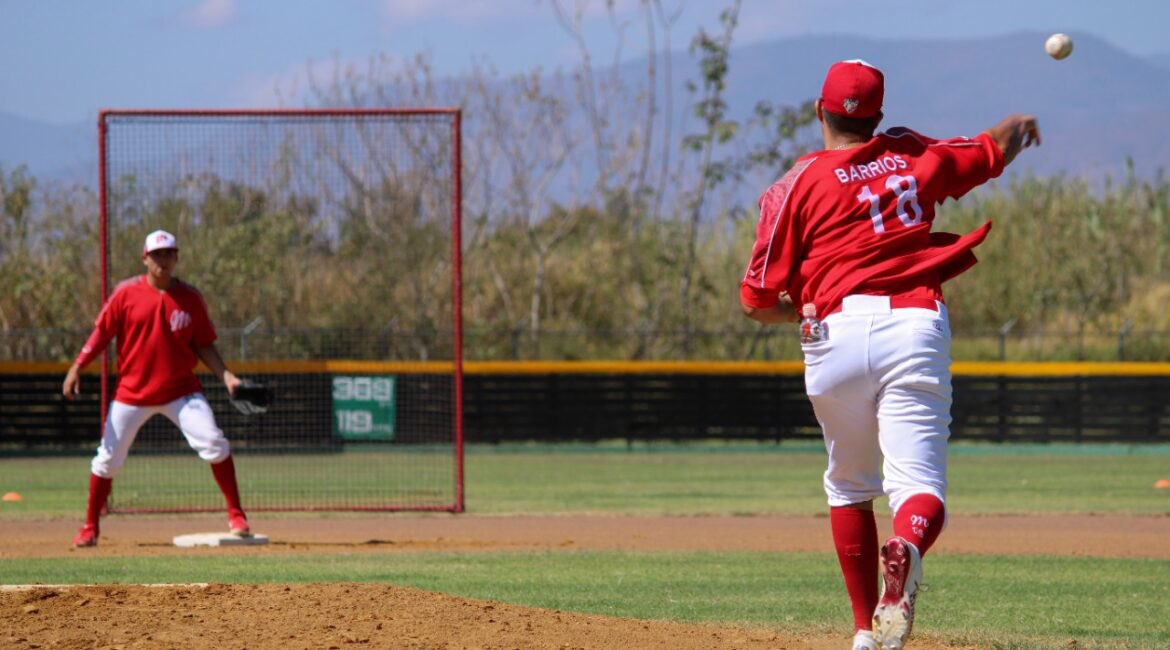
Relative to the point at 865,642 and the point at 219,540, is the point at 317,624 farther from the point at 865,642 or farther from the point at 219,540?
the point at 219,540

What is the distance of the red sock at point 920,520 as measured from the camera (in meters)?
5.32

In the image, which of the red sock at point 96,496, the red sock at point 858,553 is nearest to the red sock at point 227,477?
the red sock at point 96,496

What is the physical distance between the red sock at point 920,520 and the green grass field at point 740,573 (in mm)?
1980

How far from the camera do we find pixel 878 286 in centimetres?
542

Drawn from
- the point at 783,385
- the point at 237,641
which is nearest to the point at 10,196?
the point at 783,385

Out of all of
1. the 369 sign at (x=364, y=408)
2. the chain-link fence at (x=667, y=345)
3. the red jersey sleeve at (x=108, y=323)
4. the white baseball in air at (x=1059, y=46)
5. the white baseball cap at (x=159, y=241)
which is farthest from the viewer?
the chain-link fence at (x=667, y=345)

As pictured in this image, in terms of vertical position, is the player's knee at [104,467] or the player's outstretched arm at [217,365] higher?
the player's outstretched arm at [217,365]

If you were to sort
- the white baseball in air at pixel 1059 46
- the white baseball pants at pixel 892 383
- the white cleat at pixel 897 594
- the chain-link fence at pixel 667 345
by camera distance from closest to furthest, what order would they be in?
the white cleat at pixel 897 594 < the white baseball pants at pixel 892 383 < the white baseball in air at pixel 1059 46 < the chain-link fence at pixel 667 345

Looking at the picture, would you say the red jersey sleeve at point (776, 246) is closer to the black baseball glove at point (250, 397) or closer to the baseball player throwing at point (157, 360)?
the baseball player throwing at point (157, 360)

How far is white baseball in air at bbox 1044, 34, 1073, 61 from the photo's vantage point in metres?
6.45

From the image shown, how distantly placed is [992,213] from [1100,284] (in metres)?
5.67

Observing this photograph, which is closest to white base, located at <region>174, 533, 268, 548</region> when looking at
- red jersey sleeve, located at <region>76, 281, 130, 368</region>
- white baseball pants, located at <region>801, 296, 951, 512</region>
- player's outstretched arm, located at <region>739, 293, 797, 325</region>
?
red jersey sleeve, located at <region>76, 281, 130, 368</region>

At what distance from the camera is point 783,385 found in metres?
26.8

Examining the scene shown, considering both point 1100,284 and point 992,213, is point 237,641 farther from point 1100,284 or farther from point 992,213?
point 992,213
